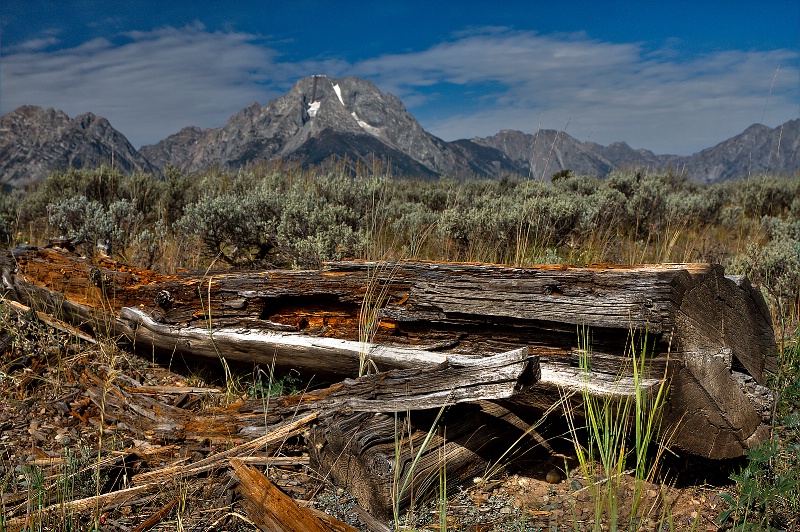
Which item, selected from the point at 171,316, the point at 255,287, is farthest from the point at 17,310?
the point at 255,287

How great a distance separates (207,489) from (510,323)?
75.5 inches

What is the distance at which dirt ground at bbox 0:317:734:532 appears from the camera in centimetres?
251

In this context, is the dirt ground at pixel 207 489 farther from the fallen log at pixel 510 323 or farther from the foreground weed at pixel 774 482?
the fallen log at pixel 510 323

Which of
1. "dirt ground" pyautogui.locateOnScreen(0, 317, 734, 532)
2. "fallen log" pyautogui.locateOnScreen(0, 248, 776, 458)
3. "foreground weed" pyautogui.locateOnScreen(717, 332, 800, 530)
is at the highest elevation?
"fallen log" pyautogui.locateOnScreen(0, 248, 776, 458)

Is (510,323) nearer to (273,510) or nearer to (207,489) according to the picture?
(273,510)

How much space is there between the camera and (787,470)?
8.66 ft

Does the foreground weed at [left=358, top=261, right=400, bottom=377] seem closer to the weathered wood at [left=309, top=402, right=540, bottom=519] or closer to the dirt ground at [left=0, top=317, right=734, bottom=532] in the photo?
the weathered wood at [left=309, top=402, right=540, bottom=519]

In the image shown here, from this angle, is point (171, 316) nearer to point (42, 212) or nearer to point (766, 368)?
point (766, 368)

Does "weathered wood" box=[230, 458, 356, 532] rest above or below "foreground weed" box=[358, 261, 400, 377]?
below

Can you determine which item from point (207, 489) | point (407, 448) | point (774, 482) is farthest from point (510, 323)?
point (207, 489)

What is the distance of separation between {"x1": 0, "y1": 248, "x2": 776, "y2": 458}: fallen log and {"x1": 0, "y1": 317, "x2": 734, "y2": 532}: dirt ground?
0.36 meters

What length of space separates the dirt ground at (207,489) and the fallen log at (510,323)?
36cm

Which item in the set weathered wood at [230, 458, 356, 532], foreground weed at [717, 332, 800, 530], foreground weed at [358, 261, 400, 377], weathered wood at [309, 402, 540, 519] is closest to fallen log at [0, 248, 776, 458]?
foreground weed at [358, 261, 400, 377]

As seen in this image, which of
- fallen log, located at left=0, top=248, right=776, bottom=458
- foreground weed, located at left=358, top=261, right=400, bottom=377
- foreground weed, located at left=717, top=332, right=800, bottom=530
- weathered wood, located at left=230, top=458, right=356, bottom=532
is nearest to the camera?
foreground weed, located at left=717, top=332, right=800, bottom=530
